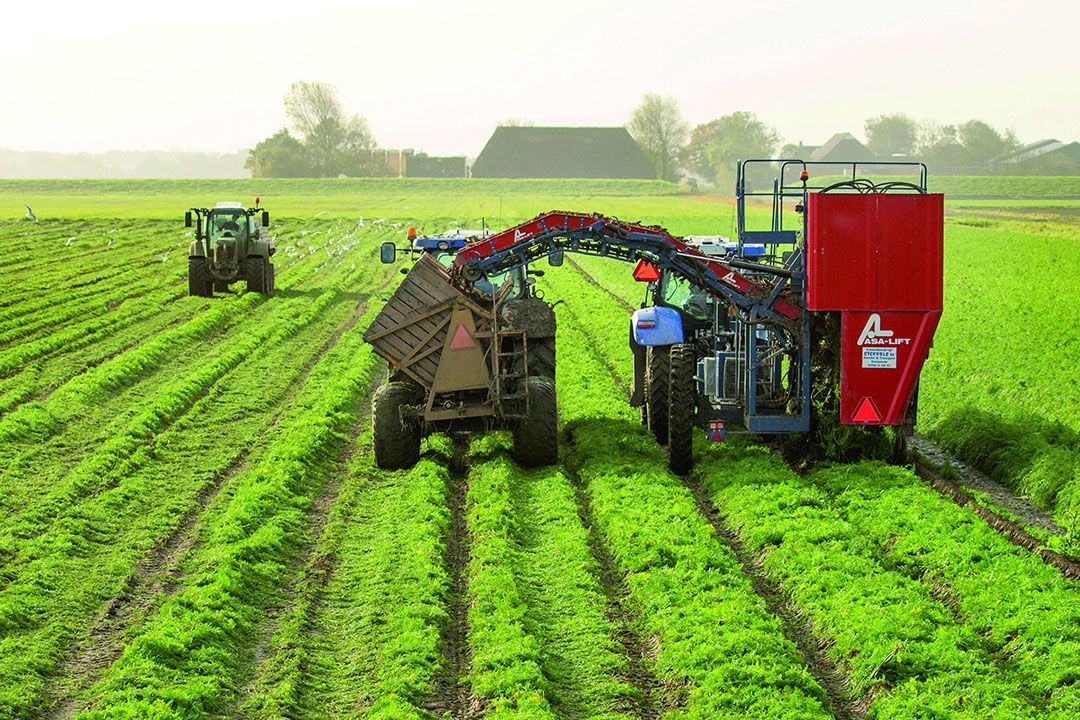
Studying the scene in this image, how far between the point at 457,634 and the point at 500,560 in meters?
1.55

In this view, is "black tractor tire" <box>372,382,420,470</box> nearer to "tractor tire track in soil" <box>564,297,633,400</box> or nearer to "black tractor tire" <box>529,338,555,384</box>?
"black tractor tire" <box>529,338,555,384</box>

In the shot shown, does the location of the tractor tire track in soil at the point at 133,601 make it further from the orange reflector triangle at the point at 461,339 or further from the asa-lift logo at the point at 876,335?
the asa-lift logo at the point at 876,335

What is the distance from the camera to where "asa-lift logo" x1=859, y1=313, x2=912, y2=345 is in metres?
14.9

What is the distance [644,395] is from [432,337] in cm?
364

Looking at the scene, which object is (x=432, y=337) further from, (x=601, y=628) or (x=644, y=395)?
(x=601, y=628)

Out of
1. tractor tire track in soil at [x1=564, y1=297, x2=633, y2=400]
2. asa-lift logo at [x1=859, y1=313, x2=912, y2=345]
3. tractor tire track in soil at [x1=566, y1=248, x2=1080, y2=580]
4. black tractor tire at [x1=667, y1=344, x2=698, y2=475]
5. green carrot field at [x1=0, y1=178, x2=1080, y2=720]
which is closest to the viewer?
green carrot field at [x1=0, y1=178, x2=1080, y2=720]

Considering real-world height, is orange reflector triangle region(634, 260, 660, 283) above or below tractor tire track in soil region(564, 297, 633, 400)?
above

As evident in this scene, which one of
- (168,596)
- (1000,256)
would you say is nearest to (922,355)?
(168,596)

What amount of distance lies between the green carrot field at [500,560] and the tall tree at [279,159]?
342ft

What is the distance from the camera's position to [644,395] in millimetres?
18234

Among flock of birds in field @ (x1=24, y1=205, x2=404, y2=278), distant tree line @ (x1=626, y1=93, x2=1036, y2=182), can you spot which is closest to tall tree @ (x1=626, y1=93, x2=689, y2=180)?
distant tree line @ (x1=626, y1=93, x2=1036, y2=182)

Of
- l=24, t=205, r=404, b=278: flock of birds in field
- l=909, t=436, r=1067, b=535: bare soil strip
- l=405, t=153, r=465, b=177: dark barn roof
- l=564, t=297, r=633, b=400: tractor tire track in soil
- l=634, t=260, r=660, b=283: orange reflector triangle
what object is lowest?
l=909, t=436, r=1067, b=535: bare soil strip

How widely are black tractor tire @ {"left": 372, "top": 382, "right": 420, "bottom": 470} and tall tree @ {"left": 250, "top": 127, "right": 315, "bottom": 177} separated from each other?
113787mm

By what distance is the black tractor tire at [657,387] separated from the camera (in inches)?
659
